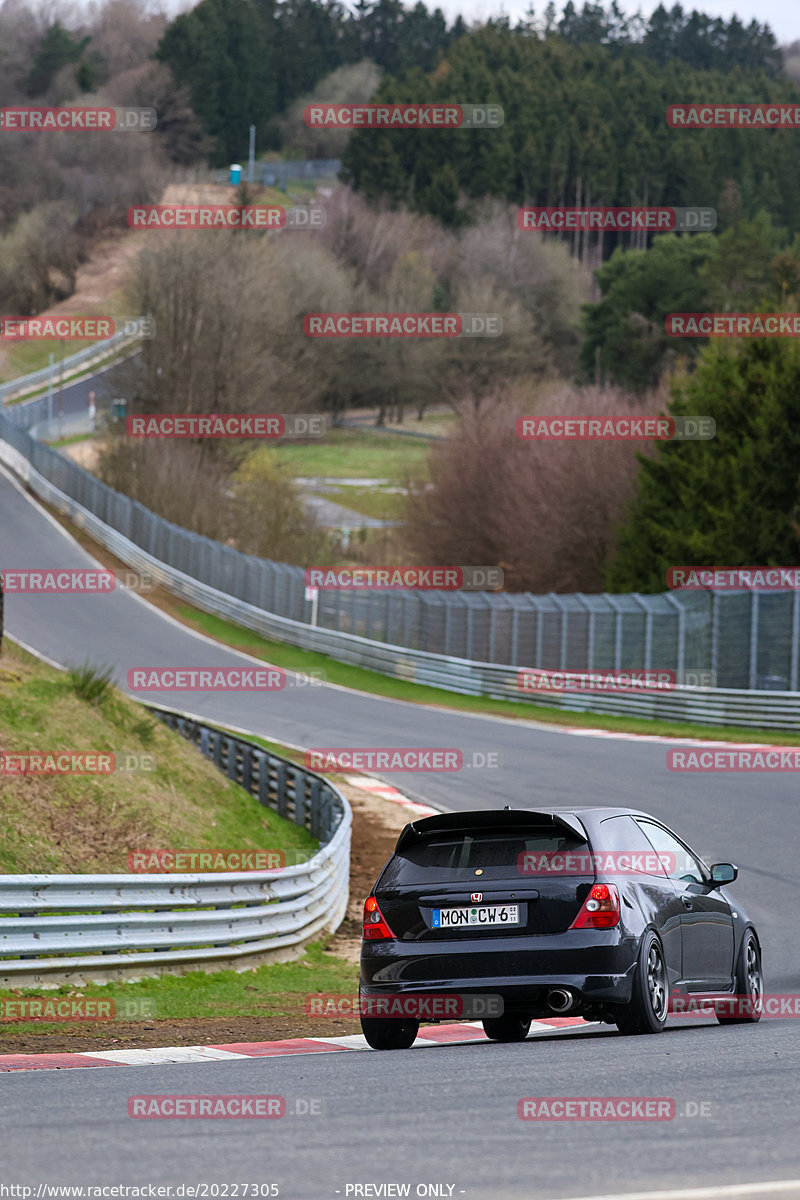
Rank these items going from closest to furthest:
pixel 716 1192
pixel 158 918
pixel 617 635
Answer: pixel 716 1192, pixel 158 918, pixel 617 635

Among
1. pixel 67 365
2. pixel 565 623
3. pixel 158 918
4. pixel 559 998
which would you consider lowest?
pixel 67 365

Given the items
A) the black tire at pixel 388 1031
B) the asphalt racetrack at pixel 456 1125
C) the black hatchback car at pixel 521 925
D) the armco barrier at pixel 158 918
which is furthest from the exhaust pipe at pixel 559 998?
the armco barrier at pixel 158 918

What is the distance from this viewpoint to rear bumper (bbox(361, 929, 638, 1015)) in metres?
8.38

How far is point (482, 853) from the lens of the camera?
28.6 ft

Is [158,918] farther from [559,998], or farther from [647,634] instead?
[647,634]

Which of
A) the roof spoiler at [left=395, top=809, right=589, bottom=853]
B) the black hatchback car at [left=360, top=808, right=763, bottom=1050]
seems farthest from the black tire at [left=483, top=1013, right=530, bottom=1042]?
the roof spoiler at [left=395, top=809, right=589, bottom=853]

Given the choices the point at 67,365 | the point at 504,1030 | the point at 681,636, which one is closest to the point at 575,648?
the point at 681,636

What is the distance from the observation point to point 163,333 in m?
77.9

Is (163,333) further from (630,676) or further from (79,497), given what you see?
(630,676)

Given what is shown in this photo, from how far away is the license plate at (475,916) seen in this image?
8.49 m

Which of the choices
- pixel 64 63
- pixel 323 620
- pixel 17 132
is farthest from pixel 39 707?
pixel 64 63

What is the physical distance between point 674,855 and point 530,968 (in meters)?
1.71

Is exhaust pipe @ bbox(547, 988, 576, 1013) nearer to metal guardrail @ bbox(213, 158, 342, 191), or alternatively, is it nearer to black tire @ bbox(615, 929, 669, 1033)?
black tire @ bbox(615, 929, 669, 1033)

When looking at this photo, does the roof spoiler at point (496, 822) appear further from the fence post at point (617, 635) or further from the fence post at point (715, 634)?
the fence post at point (617, 635)
